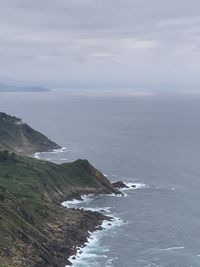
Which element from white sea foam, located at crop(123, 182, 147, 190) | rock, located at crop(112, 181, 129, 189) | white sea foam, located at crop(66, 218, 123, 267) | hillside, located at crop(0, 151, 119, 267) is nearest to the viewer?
hillside, located at crop(0, 151, 119, 267)

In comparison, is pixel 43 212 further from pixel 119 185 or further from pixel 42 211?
pixel 119 185

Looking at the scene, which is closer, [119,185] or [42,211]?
[42,211]

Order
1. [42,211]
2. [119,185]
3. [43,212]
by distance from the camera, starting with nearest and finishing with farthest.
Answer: [43,212]
[42,211]
[119,185]

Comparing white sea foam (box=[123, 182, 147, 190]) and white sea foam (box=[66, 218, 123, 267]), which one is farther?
white sea foam (box=[123, 182, 147, 190])

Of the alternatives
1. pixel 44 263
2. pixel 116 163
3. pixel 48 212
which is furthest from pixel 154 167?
pixel 44 263

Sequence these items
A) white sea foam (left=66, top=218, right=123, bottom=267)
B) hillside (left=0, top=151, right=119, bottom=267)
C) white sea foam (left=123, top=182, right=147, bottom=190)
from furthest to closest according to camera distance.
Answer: white sea foam (left=123, top=182, right=147, bottom=190)
white sea foam (left=66, top=218, right=123, bottom=267)
hillside (left=0, top=151, right=119, bottom=267)

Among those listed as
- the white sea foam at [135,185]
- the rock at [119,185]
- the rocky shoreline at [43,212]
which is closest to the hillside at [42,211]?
the rocky shoreline at [43,212]

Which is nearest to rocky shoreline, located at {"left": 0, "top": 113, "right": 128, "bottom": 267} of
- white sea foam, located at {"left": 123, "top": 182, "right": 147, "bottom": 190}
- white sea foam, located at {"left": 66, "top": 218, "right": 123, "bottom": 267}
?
white sea foam, located at {"left": 66, "top": 218, "right": 123, "bottom": 267}

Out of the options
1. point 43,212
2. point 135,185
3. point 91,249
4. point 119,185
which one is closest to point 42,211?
point 43,212

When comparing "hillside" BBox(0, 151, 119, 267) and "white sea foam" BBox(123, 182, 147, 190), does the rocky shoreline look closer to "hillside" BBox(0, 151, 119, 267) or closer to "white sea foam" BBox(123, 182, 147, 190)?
"hillside" BBox(0, 151, 119, 267)

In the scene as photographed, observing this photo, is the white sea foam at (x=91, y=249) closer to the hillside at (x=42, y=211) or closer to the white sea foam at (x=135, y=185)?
the hillside at (x=42, y=211)
